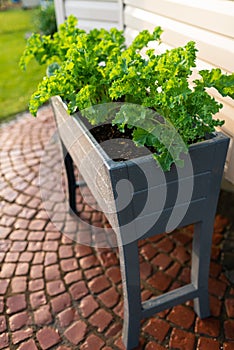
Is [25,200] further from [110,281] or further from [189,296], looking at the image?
[189,296]

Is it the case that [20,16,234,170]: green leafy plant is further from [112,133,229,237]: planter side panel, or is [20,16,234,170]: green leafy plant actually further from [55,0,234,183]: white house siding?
[55,0,234,183]: white house siding

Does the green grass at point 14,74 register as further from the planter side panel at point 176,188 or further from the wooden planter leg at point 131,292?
the planter side panel at point 176,188

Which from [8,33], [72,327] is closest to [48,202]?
[72,327]

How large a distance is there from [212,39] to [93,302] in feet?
6.19

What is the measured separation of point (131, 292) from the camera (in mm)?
2158

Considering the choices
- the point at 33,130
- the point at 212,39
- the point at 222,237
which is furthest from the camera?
the point at 33,130

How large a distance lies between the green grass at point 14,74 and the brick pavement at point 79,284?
226 cm

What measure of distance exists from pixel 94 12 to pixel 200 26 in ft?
6.06

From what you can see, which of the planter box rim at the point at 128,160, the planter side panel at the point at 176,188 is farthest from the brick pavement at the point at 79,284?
the planter box rim at the point at 128,160

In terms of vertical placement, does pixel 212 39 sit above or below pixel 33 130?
above

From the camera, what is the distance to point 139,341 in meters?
2.39

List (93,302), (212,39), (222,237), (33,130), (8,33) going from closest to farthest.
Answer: (212,39)
(93,302)
(222,237)
(33,130)
(8,33)

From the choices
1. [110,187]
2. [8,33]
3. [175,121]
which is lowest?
[8,33]

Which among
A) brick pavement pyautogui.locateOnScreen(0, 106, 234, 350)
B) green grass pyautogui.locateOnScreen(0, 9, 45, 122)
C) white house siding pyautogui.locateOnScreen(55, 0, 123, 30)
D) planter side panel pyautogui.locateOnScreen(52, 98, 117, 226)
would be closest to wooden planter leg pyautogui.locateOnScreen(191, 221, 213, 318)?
brick pavement pyautogui.locateOnScreen(0, 106, 234, 350)
